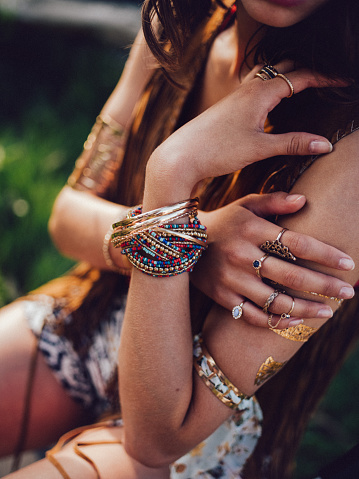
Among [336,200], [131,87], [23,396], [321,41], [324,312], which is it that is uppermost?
[321,41]

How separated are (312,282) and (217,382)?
0.33 metres

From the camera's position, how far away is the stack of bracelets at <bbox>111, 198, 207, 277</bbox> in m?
0.98

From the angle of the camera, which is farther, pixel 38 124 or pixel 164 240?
pixel 38 124

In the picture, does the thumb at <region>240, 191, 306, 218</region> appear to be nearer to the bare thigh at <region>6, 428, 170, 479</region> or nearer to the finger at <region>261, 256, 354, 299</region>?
the finger at <region>261, 256, 354, 299</region>

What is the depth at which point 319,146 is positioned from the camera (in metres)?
0.93

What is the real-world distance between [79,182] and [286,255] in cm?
89

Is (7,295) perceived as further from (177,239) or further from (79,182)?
(177,239)

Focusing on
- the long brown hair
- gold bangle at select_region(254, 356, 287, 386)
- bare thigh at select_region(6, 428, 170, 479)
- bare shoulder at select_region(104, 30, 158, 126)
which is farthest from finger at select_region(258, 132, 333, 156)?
bare thigh at select_region(6, 428, 170, 479)

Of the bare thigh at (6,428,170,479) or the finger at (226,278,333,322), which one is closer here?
the finger at (226,278,333,322)

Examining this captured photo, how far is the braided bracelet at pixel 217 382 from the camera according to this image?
1.04m

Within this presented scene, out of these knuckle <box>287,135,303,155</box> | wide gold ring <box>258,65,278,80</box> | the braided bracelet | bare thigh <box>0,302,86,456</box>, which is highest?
wide gold ring <box>258,65,278,80</box>

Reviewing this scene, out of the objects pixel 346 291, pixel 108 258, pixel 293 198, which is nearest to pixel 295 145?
pixel 293 198

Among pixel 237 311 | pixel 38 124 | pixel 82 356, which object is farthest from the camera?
pixel 38 124

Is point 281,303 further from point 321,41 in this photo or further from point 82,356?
point 82,356
